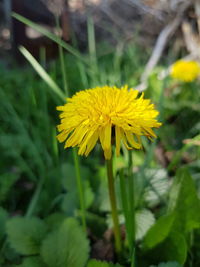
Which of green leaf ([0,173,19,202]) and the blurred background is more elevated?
the blurred background

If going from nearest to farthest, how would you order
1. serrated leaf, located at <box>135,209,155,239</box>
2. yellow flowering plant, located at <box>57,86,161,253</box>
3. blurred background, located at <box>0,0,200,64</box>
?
yellow flowering plant, located at <box>57,86,161,253</box>
serrated leaf, located at <box>135,209,155,239</box>
blurred background, located at <box>0,0,200,64</box>

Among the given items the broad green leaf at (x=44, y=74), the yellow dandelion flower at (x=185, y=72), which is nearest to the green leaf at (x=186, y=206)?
the broad green leaf at (x=44, y=74)

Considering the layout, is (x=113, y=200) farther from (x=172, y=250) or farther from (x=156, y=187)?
(x=156, y=187)

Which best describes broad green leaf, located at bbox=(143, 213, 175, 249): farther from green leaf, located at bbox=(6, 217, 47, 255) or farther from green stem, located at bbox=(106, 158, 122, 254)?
green leaf, located at bbox=(6, 217, 47, 255)

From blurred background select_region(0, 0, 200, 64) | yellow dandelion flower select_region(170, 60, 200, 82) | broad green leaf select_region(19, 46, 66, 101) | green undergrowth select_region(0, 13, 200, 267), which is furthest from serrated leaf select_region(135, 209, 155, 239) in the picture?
blurred background select_region(0, 0, 200, 64)

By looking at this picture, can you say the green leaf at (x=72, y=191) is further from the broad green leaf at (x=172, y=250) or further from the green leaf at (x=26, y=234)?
the broad green leaf at (x=172, y=250)

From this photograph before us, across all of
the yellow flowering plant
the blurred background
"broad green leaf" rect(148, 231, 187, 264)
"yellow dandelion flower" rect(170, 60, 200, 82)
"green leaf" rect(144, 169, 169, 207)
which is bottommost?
"broad green leaf" rect(148, 231, 187, 264)
